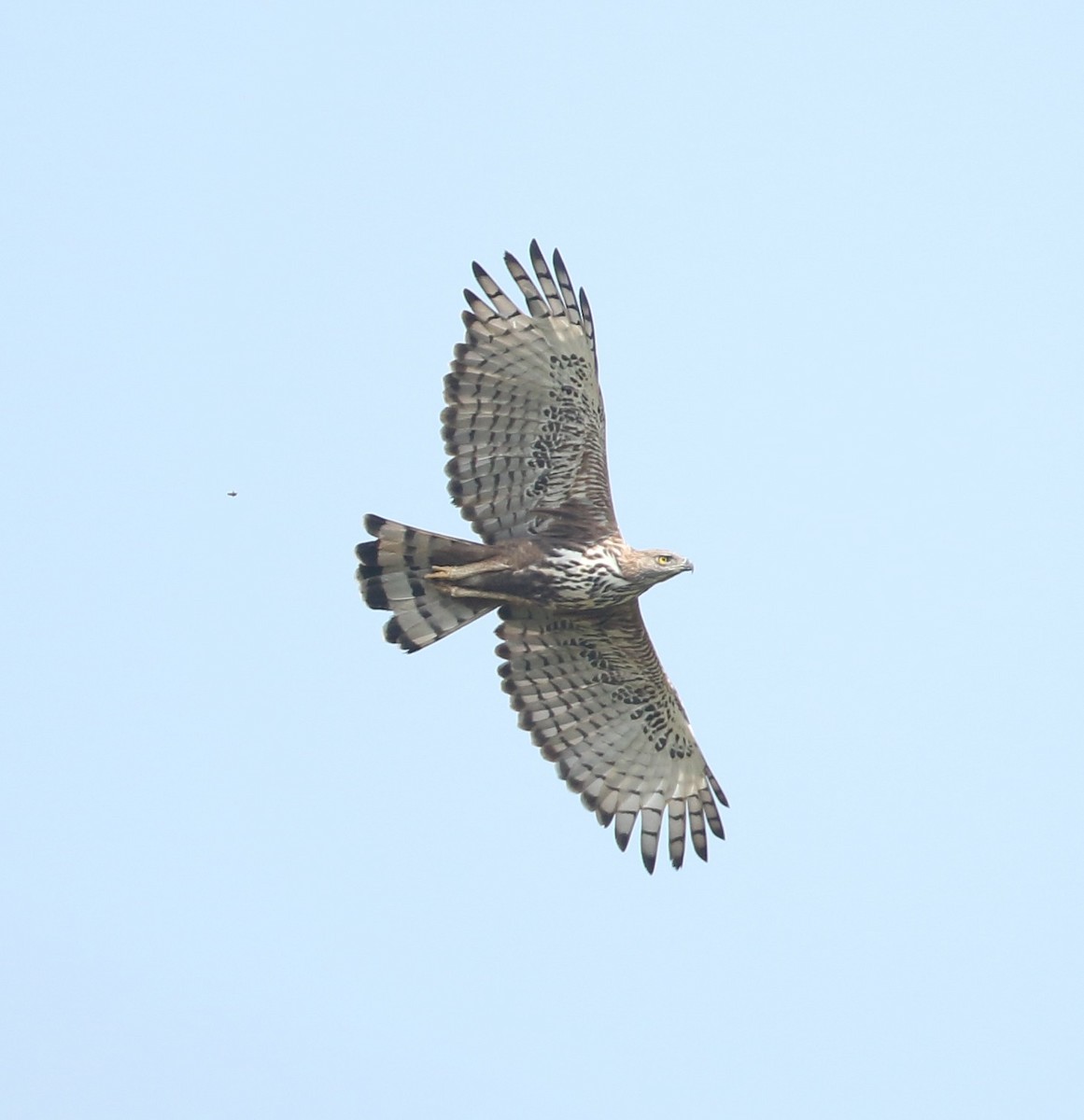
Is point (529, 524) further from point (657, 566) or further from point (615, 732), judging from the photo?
point (615, 732)

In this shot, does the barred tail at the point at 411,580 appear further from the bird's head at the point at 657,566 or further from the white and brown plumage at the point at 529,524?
the bird's head at the point at 657,566

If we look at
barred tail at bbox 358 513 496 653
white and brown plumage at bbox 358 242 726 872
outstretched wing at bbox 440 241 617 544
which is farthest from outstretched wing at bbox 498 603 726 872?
outstretched wing at bbox 440 241 617 544

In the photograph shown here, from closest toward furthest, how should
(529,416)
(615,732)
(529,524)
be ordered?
(529,416) → (529,524) → (615,732)

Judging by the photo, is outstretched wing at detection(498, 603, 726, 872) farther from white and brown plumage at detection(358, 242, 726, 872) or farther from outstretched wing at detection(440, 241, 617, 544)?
outstretched wing at detection(440, 241, 617, 544)

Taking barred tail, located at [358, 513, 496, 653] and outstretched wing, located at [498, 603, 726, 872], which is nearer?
barred tail, located at [358, 513, 496, 653]

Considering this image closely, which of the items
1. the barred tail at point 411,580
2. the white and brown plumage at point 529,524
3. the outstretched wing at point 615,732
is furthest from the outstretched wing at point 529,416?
the outstretched wing at point 615,732

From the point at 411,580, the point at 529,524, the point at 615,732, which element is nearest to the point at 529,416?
the point at 529,524
